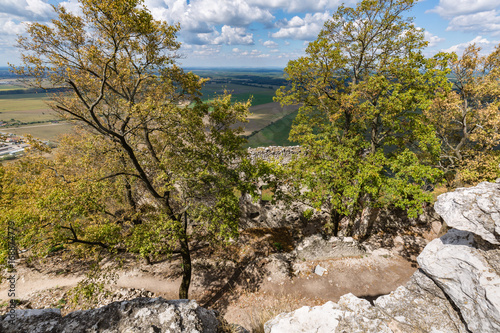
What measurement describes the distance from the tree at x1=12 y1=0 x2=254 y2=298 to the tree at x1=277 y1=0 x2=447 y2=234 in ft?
19.4

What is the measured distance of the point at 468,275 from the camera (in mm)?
7965

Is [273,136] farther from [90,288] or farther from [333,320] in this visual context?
[333,320]

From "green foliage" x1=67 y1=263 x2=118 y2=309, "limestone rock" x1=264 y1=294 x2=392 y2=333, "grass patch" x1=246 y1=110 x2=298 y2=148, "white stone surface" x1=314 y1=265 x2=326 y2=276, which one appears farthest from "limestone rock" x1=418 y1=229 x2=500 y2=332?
"grass patch" x1=246 y1=110 x2=298 y2=148

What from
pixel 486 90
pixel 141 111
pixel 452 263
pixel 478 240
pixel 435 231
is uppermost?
pixel 486 90

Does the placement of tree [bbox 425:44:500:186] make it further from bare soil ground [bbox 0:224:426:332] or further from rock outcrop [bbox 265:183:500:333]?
bare soil ground [bbox 0:224:426:332]

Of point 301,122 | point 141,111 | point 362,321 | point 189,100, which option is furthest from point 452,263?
point 189,100

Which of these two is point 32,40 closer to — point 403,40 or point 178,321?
point 178,321

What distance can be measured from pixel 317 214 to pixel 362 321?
49.6 feet

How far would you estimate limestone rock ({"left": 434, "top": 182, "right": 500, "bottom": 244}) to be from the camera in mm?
7812

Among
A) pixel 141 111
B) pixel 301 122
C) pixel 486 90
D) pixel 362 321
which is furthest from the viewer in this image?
pixel 301 122

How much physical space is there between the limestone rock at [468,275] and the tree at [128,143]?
9.77 m

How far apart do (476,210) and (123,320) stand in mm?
13227

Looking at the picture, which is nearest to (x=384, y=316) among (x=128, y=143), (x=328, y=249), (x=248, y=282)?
(x=328, y=249)

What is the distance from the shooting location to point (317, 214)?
2217 cm
